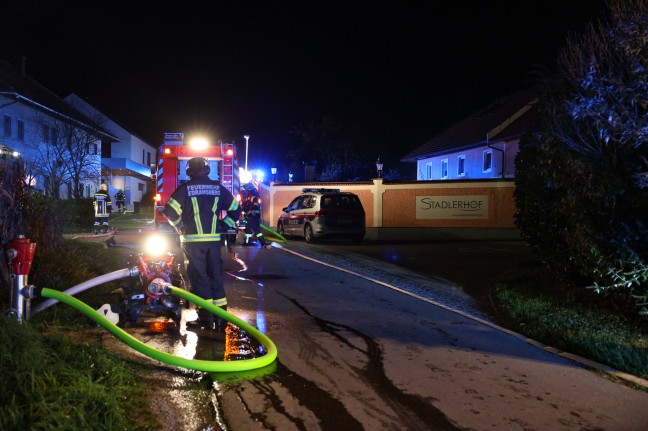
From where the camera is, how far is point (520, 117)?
1185 inches

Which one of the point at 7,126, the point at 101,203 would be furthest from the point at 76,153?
the point at 101,203

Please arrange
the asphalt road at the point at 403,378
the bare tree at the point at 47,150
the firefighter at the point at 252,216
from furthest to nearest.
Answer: the bare tree at the point at 47,150
the firefighter at the point at 252,216
the asphalt road at the point at 403,378

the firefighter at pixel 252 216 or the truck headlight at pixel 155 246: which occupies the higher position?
the firefighter at pixel 252 216

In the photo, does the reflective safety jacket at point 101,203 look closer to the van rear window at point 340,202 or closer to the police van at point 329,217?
the police van at point 329,217

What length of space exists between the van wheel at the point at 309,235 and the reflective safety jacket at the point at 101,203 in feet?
21.1

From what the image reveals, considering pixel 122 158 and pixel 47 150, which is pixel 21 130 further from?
pixel 122 158

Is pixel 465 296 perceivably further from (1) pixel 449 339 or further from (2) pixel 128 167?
(2) pixel 128 167

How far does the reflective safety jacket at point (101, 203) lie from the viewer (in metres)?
17.5

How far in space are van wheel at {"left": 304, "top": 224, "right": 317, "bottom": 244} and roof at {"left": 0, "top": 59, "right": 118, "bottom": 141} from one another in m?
14.9

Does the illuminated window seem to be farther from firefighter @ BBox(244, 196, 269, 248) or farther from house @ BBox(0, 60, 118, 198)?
firefighter @ BBox(244, 196, 269, 248)

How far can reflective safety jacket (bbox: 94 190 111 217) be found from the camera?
17.5 metres

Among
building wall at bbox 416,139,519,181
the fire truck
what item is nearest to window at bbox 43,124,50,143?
the fire truck

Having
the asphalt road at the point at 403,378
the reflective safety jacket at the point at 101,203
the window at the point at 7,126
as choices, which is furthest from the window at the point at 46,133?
the asphalt road at the point at 403,378

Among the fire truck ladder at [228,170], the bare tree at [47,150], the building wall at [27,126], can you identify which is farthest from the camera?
the building wall at [27,126]
